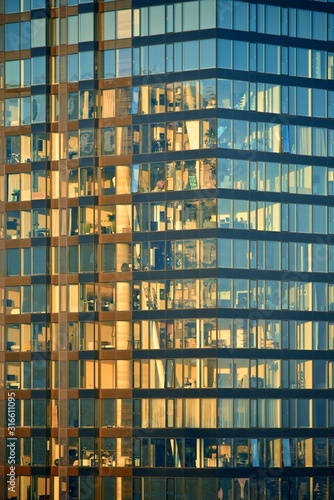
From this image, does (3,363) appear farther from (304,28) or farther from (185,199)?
(304,28)

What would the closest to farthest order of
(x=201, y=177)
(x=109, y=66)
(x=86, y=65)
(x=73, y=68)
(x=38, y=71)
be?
(x=201, y=177), (x=109, y=66), (x=86, y=65), (x=73, y=68), (x=38, y=71)

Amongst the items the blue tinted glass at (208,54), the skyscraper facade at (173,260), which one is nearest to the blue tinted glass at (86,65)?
the skyscraper facade at (173,260)

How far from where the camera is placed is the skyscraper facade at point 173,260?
8138 centimetres

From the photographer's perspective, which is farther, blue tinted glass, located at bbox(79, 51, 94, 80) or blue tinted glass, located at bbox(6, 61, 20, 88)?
blue tinted glass, located at bbox(6, 61, 20, 88)

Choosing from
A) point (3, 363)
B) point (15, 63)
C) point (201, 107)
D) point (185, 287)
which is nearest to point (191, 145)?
point (201, 107)

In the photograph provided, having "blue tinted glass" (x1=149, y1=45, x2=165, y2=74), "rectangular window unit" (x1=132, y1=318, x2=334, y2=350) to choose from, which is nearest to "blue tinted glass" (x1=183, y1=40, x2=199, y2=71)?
"blue tinted glass" (x1=149, y1=45, x2=165, y2=74)

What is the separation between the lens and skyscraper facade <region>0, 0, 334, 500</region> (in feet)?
267

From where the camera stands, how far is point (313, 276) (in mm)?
83438

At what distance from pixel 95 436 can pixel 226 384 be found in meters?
10.8

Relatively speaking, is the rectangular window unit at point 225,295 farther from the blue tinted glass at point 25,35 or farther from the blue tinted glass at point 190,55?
the blue tinted glass at point 25,35

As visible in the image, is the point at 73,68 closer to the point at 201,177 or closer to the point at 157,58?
the point at 157,58

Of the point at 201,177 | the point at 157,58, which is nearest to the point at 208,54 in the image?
the point at 157,58

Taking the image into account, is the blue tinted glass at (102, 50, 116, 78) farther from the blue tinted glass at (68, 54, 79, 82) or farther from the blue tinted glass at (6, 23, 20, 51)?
the blue tinted glass at (6, 23, 20, 51)

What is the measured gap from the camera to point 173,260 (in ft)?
A: 269
